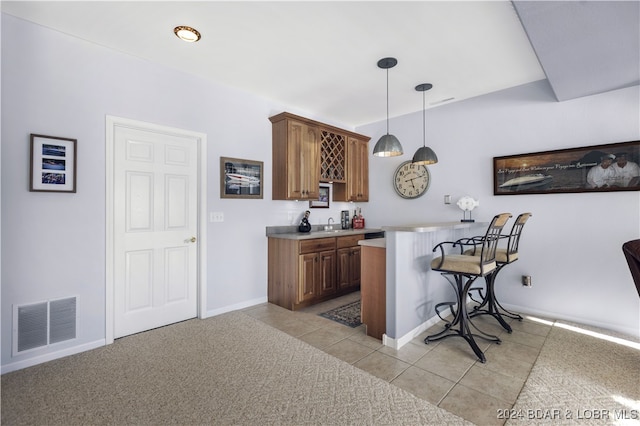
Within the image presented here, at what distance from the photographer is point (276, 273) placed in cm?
387

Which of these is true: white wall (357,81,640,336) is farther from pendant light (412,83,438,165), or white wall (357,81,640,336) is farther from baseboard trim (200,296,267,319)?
baseboard trim (200,296,267,319)

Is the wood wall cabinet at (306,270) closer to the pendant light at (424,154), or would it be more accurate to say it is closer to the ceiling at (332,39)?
the pendant light at (424,154)

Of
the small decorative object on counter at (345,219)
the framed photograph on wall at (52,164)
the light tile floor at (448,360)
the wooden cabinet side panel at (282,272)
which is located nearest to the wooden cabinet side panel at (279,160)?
the wooden cabinet side panel at (282,272)

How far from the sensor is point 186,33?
249 cm

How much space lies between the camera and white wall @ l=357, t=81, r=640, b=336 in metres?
2.98

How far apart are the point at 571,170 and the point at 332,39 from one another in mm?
2911

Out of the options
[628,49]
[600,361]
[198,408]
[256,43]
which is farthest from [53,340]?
[628,49]

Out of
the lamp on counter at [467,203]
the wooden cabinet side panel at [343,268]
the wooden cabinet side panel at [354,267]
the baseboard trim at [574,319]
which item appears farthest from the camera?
the wooden cabinet side panel at [354,267]

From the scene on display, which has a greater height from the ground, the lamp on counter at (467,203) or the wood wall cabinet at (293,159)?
the wood wall cabinet at (293,159)

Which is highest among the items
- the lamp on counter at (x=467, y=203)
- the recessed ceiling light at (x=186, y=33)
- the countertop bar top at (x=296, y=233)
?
the recessed ceiling light at (x=186, y=33)

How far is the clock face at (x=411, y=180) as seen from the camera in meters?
4.40

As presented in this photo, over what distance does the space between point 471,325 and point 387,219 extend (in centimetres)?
213

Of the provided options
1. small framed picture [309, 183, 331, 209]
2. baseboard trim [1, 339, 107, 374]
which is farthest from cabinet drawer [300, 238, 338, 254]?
baseboard trim [1, 339, 107, 374]

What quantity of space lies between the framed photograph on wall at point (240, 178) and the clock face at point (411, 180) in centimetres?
220
